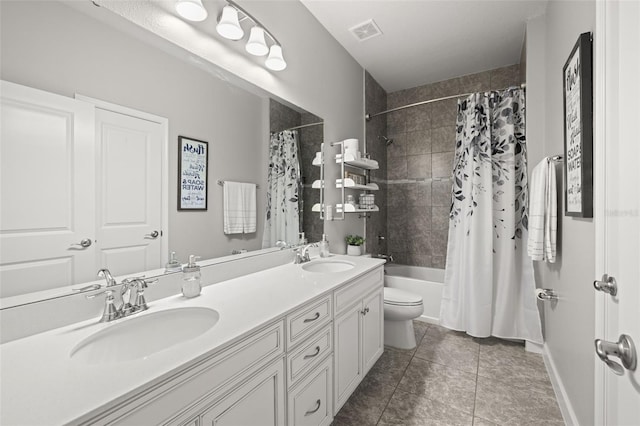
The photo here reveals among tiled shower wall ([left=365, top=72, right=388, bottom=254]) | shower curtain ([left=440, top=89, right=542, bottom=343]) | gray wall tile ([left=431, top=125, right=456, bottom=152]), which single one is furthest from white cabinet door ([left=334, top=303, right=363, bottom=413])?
gray wall tile ([left=431, top=125, right=456, bottom=152])

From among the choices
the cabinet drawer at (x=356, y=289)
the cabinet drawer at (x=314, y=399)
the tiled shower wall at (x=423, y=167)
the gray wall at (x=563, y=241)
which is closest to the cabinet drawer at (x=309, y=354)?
the cabinet drawer at (x=314, y=399)

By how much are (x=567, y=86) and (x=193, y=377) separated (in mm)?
2105

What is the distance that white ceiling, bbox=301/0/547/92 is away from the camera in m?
2.18

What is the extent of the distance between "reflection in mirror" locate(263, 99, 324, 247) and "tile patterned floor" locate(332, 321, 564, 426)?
1107mm

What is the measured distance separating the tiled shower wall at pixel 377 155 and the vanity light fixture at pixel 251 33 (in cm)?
161

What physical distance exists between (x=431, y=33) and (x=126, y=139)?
2.62 meters

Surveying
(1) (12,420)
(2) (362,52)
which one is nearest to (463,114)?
(2) (362,52)

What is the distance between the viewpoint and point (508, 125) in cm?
241

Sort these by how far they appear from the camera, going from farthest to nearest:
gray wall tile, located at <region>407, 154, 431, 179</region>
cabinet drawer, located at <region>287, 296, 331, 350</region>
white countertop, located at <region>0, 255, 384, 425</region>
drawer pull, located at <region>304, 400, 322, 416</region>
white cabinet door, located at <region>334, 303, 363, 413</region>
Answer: gray wall tile, located at <region>407, 154, 431, 179</region> < white cabinet door, located at <region>334, 303, 363, 413</region> < drawer pull, located at <region>304, 400, 322, 416</region> < cabinet drawer, located at <region>287, 296, 331, 350</region> < white countertop, located at <region>0, 255, 384, 425</region>

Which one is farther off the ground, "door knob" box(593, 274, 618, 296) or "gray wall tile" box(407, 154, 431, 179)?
"gray wall tile" box(407, 154, 431, 179)

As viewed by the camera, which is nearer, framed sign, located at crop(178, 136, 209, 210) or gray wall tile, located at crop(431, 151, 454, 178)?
framed sign, located at crop(178, 136, 209, 210)

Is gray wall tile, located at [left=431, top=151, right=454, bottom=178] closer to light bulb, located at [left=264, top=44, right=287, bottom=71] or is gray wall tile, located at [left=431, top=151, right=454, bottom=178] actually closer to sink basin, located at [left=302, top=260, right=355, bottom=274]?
sink basin, located at [left=302, top=260, right=355, bottom=274]

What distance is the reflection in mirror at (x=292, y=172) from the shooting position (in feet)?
6.04

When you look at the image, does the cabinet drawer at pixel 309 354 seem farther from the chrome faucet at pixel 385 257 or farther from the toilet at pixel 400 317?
the chrome faucet at pixel 385 257
